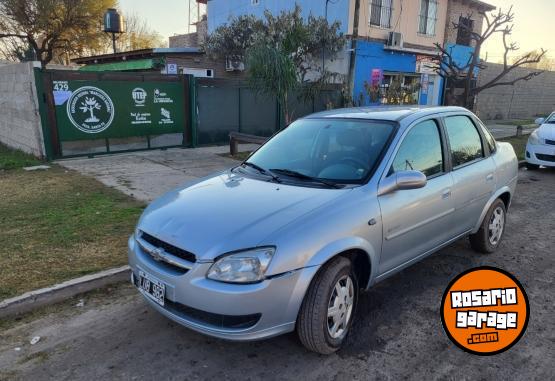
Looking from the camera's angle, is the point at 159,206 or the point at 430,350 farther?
the point at 159,206

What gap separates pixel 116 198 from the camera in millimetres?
6758

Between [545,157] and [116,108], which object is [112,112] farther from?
[545,157]

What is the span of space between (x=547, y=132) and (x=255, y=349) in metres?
9.31

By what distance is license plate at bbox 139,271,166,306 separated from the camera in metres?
2.87

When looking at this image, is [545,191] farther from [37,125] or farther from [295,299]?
[37,125]

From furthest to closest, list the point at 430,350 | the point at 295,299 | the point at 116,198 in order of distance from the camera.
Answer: the point at 116,198 → the point at 430,350 → the point at 295,299

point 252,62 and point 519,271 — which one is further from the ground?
point 252,62

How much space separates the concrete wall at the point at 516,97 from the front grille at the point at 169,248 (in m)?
23.9

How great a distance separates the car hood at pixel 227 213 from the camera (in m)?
2.68

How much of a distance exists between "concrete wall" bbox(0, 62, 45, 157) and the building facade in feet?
31.7

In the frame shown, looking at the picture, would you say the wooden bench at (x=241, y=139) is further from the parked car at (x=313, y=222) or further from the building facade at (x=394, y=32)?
the parked car at (x=313, y=222)

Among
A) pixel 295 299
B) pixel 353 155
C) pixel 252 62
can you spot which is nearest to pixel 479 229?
pixel 353 155

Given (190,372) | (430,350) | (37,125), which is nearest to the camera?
(190,372)

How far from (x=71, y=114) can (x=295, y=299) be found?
8719 mm
